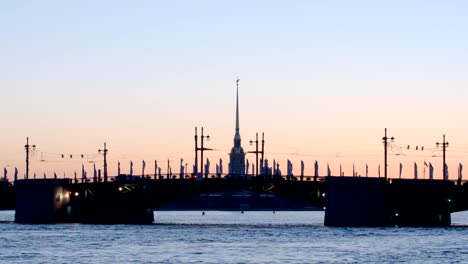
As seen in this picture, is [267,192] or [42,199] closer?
[42,199]

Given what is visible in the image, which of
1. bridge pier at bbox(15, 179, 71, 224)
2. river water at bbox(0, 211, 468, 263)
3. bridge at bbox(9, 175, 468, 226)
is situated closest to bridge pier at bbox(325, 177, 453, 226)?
bridge at bbox(9, 175, 468, 226)

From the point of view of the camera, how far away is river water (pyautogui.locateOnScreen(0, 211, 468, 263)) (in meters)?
119

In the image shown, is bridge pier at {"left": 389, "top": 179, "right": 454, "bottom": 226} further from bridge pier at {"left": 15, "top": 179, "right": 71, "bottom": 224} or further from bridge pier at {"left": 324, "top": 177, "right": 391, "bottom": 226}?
bridge pier at {"left": 15, "top": 179, "right": 71, "bottom": 224}

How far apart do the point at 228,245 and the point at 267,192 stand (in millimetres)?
50220

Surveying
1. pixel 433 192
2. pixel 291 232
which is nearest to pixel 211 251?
pixel 291 232

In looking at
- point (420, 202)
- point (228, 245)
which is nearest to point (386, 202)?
point (420, 202)

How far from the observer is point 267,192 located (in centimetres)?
18800

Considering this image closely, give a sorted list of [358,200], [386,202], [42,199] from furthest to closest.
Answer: [42,199], [386,202], [358,200]

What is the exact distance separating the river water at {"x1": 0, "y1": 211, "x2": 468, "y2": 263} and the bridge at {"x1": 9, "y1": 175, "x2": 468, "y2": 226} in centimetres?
415

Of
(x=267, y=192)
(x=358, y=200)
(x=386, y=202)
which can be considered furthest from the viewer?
(x=267, y=192)

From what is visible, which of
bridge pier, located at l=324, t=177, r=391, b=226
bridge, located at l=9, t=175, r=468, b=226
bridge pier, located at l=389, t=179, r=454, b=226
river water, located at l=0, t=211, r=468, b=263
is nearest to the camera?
river water, located at l=0, t=211, r=468, b=263

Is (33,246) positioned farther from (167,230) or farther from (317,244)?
(167,230)

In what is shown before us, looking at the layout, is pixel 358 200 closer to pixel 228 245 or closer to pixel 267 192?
pixel 267 192

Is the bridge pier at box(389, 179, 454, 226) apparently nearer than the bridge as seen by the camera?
No
